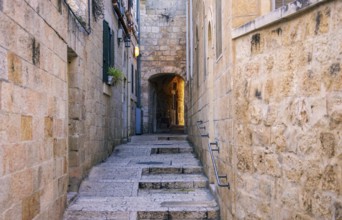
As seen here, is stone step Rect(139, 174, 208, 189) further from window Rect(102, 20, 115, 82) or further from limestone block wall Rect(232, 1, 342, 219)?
limestone block wall Rect(232, 1, 342, 219)

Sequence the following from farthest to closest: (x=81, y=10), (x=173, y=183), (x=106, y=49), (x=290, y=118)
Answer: (x=106, y=49)
(x=173, y=183)
(x=81, y=10)
(x=290, y=118)

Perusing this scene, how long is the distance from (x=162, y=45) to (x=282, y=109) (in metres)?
13.5

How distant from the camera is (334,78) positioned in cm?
250

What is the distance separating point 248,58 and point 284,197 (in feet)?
4.20

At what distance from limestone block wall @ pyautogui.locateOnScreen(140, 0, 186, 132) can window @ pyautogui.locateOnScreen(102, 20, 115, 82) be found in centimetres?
694

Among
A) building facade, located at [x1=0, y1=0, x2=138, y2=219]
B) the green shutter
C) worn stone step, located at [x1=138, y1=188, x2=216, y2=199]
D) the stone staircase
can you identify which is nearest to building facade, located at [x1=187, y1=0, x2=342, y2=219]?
the stone staircase

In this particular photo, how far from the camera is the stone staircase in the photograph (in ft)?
18.3

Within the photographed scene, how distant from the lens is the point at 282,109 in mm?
3166

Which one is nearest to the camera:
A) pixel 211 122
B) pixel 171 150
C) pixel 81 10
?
pixel 211 122

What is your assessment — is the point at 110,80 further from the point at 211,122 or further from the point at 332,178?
the point at 332,178

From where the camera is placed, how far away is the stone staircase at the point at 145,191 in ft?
18.3

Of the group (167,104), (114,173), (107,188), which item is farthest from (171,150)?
(167,104)

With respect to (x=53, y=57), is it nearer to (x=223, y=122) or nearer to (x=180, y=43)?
(x=223, y=122)

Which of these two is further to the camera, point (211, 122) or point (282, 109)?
point (211, 122)
